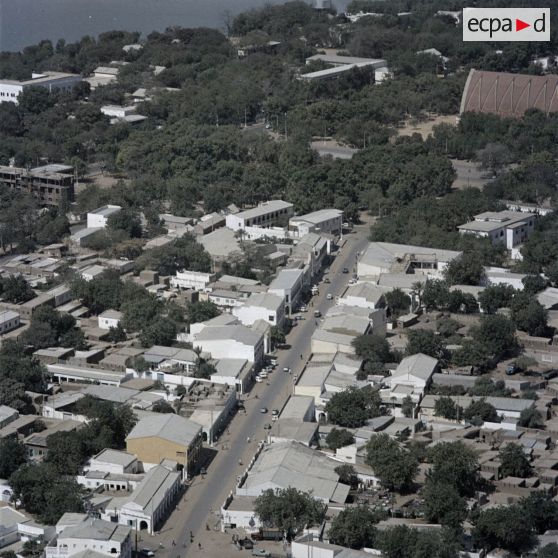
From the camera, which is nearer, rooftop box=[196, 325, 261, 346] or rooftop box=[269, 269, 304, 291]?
rooftop box=[196, 325, 261, 346]

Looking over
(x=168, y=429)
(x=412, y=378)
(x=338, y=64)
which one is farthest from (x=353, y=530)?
(x=338, y=64)

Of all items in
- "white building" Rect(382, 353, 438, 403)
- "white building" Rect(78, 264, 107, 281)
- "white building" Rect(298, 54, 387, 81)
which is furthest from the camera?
"white building" Rect(298, 54, 387, 81)

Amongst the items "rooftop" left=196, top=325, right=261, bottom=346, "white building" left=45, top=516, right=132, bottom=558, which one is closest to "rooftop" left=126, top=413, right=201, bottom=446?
"white building" left=45, top=516, right=132, bottom=558

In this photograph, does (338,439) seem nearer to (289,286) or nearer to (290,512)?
(290,512)

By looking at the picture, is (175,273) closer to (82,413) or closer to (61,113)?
(82,413)

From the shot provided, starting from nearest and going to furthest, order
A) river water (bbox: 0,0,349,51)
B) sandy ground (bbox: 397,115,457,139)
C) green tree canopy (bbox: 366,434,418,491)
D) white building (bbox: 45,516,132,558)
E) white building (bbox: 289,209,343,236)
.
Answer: white building (bbox: 45,516,132,558) → green tree canopy (bbox: 366,434,418,491) → white building (bbox: 289,209,343,236) → sandy ground (bbox: 397,115,457,139) → river water (bbox: 0,0,349,51)

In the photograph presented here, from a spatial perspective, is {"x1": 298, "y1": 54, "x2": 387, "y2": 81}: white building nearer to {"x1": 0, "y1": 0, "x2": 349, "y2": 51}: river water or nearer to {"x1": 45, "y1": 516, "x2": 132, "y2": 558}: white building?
{"x1": 0, "y1": 0, "x2": 349, "y2": 51}: river water
